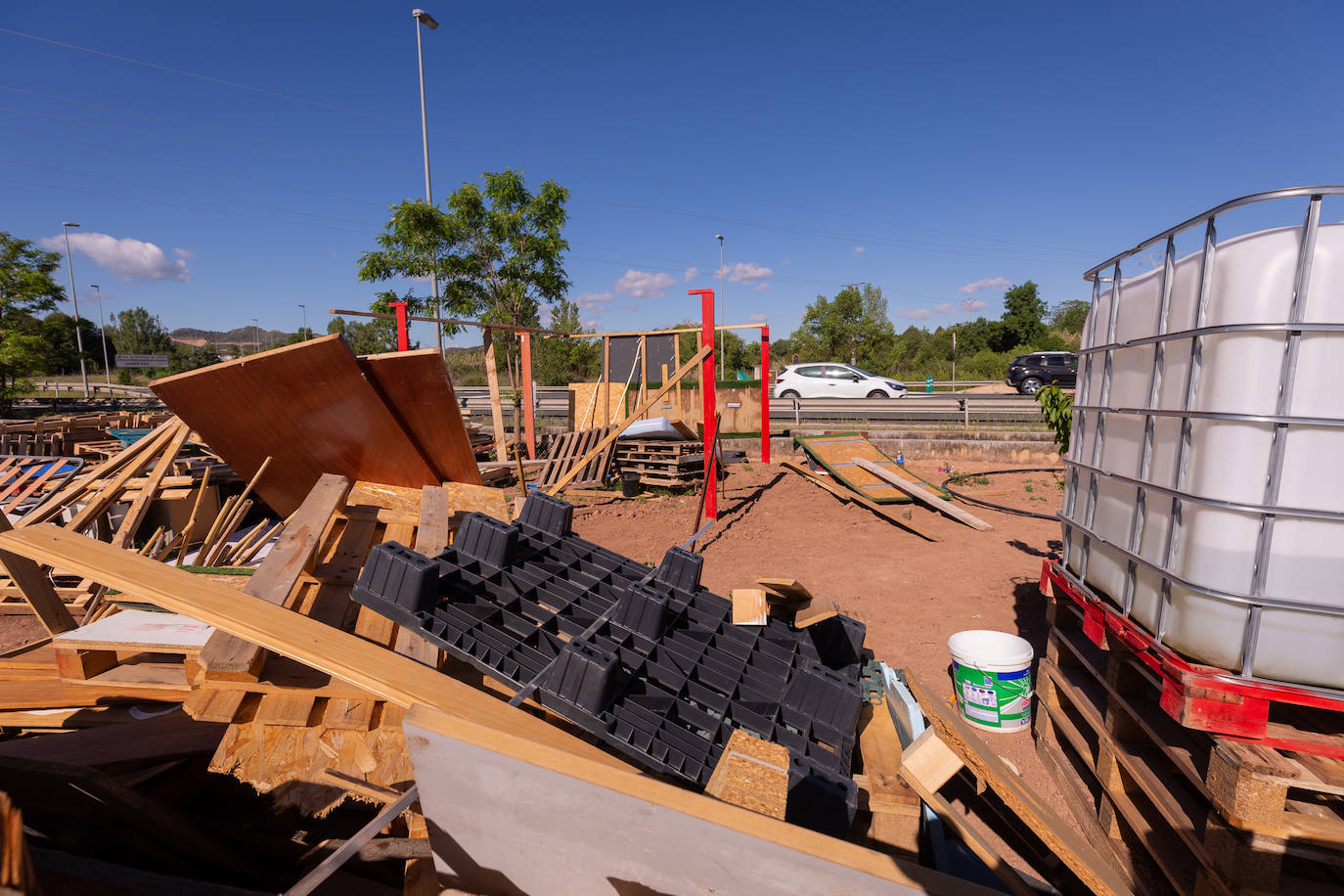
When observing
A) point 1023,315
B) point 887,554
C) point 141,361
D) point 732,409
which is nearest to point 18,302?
point 732,409

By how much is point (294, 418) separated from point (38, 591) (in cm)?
206

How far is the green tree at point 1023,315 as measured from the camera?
156 ft

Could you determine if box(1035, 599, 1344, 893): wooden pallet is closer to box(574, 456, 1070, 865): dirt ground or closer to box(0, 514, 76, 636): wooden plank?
box(574, 456, 1070, 865): dirt ground

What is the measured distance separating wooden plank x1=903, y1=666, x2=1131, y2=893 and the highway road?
15249mm

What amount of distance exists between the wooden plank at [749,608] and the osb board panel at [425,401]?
2447 millimetres

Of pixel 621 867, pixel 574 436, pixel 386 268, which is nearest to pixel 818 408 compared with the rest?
pixel 574 436

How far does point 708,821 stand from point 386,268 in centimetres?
1655

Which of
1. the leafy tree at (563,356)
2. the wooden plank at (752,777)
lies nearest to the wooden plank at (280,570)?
the wooden plank at (752,777)

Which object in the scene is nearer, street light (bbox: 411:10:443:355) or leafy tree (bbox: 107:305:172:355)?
street light (bbox: 411:10:443:355)

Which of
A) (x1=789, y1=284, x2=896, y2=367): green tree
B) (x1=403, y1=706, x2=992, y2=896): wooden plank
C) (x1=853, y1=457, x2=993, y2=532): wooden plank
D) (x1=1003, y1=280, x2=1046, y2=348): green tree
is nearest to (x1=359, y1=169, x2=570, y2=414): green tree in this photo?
(x1=853, y1=457, x2=993, y2=532): wooden plank

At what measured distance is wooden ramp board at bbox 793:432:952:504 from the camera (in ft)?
32.3

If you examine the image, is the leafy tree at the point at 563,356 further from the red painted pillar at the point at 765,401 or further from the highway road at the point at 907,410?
the red painted pillar at the point at 765,401

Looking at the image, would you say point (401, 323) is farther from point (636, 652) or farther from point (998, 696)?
point (998, 696)

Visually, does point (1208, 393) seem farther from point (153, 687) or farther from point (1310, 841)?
point (153, 687)
